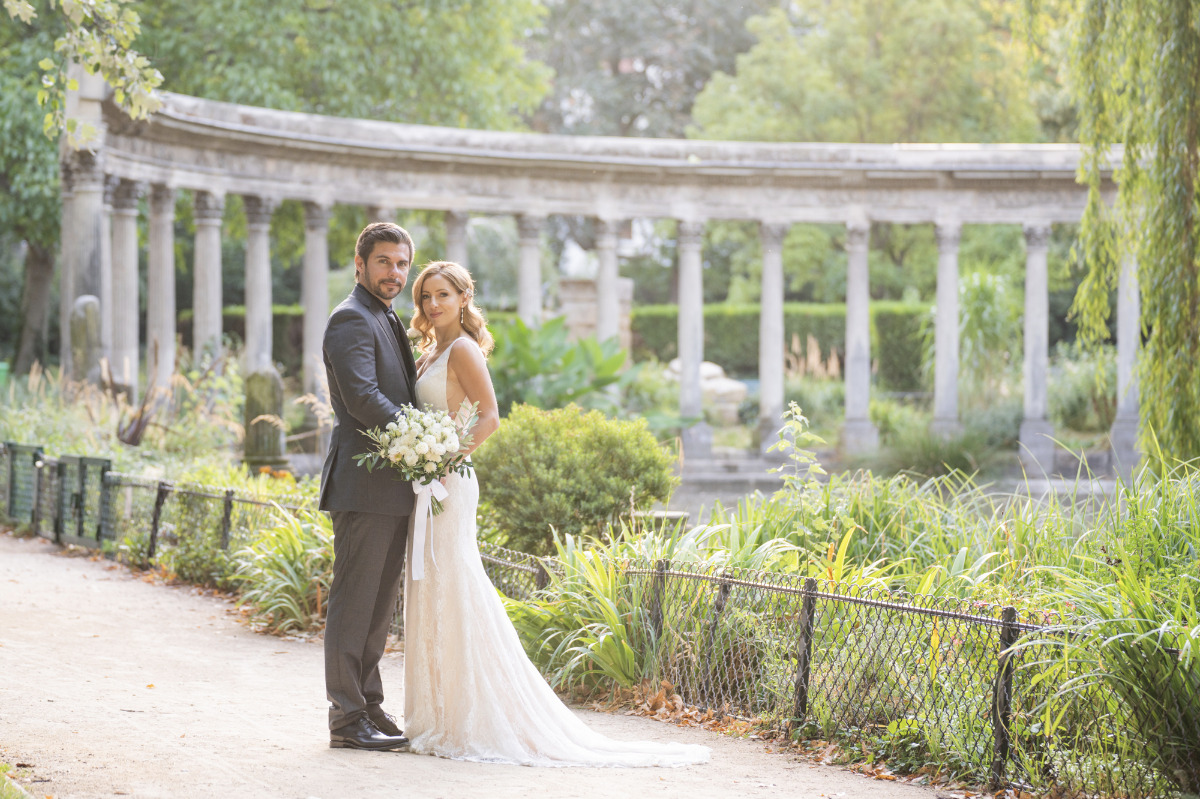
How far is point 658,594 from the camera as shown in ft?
32.0

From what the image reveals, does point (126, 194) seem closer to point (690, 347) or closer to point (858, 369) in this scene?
point (690, 347)

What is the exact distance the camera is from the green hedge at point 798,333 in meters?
44.0

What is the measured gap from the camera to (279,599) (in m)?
12.5

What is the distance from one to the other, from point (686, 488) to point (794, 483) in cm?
1555

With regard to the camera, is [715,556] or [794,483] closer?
[715,556]

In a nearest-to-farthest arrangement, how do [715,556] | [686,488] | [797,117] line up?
[715,556]
[686,488]
[797,117]

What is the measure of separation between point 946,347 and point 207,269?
57.1 ft

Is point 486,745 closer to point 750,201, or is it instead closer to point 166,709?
point 166,709

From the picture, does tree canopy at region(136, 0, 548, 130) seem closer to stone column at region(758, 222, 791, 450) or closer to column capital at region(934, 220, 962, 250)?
stone column at region(758, 222, 791, 450)

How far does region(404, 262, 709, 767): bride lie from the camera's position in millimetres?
7723

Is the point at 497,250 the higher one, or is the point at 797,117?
the point at 797,117

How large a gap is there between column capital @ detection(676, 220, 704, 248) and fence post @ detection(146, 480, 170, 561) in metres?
17.9

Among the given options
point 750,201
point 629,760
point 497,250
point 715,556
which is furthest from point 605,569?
point 497,250

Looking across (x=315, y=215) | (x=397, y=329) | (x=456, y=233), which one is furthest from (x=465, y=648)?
(x=456, y=233)
